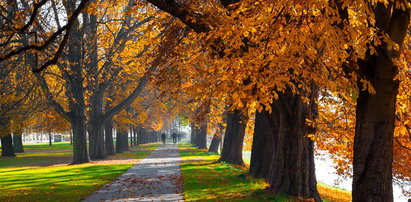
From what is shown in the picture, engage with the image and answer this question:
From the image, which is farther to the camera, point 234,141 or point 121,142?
point 121,142

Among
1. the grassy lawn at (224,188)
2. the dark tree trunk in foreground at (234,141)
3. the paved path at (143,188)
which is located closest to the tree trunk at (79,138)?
the dark tree trunk in foreground at (234,141)

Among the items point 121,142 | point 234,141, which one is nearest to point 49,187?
point 234,141

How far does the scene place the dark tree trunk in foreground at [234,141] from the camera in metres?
23.2

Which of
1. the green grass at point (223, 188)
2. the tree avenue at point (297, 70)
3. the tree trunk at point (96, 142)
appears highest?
the tree avenue at point (297, 70)

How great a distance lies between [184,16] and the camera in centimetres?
1012

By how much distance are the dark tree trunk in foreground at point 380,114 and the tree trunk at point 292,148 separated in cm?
372

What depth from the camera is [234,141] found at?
23656 mm

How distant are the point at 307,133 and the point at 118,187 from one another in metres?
6.03

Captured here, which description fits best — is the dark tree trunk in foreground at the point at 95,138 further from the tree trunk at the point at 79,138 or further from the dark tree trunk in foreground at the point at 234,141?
the dark tree trunk in foreground at the point at 234,141

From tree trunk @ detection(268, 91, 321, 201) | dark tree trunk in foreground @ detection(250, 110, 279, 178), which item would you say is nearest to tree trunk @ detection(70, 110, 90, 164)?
dark tree trunk in foreground @ detection(250, 110, 279, 178)

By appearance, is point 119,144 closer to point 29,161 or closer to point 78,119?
point 29,161

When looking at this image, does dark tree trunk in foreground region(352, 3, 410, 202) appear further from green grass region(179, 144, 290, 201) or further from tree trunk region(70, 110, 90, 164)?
tree trunk region(70, 110, 90, 164)

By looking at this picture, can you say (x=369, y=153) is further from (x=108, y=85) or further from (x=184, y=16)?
(x=108, y=85)

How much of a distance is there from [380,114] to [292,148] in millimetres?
4265
